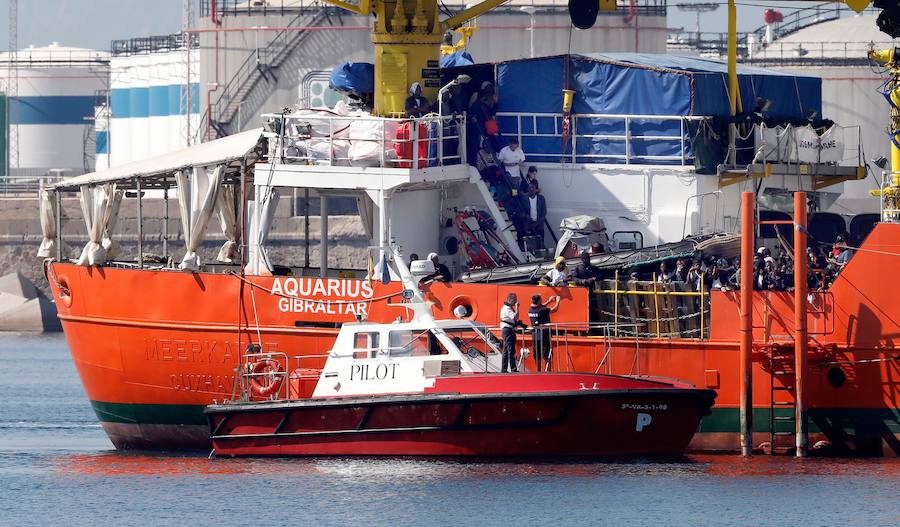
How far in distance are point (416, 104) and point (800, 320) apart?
738 cm

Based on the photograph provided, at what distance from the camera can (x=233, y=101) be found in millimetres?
60156

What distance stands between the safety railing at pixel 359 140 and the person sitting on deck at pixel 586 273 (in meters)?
3.09

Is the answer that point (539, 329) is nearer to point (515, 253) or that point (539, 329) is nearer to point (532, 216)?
point (515, 253)

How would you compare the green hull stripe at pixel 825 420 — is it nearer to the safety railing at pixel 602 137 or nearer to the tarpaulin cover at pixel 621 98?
the safety railing at pixel 602 137

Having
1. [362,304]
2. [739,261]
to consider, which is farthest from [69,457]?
[739,261]

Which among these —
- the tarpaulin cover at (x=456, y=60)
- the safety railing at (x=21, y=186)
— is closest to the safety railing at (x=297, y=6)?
the safety railing at (x=21, y=186)

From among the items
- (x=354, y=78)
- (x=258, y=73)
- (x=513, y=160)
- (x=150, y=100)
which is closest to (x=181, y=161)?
(x=354, y=78)

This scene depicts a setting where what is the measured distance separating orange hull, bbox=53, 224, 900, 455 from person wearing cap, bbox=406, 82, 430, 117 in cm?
325

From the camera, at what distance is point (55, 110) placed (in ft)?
299

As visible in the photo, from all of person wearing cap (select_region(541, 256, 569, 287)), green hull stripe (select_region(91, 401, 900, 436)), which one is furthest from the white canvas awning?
green hull stripe (select_region(91, 401, 900, 436))

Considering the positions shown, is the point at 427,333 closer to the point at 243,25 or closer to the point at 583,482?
the point at 583,482

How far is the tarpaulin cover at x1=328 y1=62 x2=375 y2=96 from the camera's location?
30234 mm

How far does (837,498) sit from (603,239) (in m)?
6.60

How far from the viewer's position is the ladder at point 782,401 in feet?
83.8
